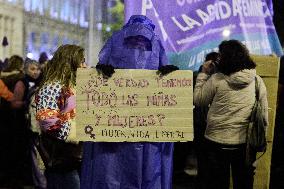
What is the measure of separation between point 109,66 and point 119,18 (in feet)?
120

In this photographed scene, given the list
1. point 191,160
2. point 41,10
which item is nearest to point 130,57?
point 191,160

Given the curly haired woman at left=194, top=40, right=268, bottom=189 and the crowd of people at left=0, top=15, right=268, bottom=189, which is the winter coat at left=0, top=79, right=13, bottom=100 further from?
the curly haired woman at left=194, top=40, right=268, bottom=189

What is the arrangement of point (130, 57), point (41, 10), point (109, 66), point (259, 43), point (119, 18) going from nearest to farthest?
point (109, 66), point (130, 57), point (259, 43), point (41, 10), point (119, 18)

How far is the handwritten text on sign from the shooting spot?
3.86 meters

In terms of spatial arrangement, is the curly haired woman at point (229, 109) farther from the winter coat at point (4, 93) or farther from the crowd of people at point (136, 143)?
the winter coat at point (4, 93)

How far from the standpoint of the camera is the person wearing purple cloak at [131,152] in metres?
3.98

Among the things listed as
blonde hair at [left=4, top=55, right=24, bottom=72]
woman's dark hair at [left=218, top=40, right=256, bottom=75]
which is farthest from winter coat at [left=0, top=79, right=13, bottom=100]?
woman's dark hair at [left=218, top=40, right=256, bottom=75]

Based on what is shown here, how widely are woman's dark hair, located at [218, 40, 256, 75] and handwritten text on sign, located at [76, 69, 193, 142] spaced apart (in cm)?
85

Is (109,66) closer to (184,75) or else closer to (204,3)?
(184,75)

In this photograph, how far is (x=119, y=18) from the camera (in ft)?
131

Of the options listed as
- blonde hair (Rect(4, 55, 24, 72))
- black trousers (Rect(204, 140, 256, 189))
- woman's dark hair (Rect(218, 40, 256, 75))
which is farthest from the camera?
blonde hair (Rect(4, 55, 24, 72))

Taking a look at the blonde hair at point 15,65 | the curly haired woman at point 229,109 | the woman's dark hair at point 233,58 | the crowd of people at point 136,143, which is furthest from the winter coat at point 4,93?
the woman's dark hair at point 233,58

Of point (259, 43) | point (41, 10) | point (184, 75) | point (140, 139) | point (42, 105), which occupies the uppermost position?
point (41, 10)

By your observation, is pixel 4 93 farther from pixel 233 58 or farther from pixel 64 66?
pixel 233 58
